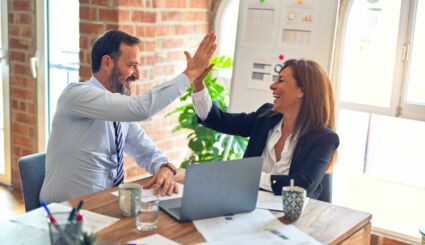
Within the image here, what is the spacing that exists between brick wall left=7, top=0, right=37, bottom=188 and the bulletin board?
159 centimetres

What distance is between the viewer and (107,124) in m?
Result: 2.36

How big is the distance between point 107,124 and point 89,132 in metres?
0.08

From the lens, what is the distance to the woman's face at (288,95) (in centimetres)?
247

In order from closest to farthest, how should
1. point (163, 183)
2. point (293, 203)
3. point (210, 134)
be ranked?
point (293, 203)
point (163, 183)
point (210, 134)

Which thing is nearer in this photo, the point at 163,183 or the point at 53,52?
the point at 163,183

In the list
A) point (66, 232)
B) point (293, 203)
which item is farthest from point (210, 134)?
point (66, 232)

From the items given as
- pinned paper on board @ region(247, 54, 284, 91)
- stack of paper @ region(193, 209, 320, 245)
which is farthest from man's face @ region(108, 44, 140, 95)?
pinned paper on board @ region(247, 54, 284, 91)

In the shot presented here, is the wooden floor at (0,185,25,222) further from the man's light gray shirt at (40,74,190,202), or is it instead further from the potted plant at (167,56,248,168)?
the man's light gray shirt at (40,74,190,202)

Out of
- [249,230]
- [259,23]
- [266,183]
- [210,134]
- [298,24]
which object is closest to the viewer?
[249,230]

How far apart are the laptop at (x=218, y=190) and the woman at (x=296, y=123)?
41 centimetres

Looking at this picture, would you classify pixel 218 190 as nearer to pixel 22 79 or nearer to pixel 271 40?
pixel 271 40

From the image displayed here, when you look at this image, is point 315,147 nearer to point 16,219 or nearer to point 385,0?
point 16,219

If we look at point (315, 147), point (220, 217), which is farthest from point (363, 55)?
point (220, 217)

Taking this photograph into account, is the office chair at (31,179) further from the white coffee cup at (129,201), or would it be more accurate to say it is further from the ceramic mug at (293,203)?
the ceramic mug at (293,203)
